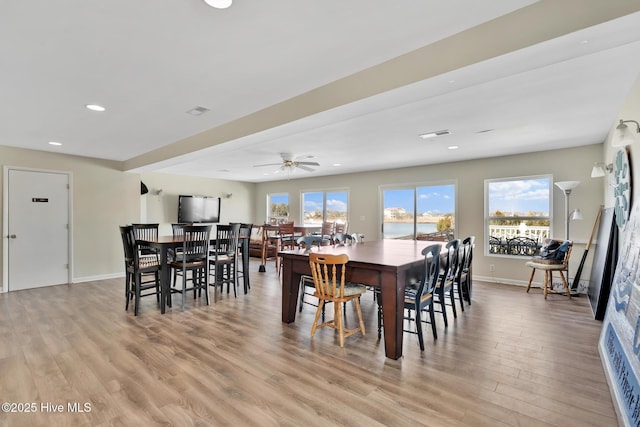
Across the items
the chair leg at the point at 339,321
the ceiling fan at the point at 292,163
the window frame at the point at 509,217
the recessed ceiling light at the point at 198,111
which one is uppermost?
the recessed ceiling light at the point at 198,111

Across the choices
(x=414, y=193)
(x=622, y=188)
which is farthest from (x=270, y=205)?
(x=622, y=188)

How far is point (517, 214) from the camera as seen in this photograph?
592 centimetres

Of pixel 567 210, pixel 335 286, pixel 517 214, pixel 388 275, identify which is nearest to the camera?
pixel 388 275

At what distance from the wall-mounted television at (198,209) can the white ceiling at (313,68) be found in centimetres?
432

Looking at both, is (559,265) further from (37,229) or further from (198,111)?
(37,229)

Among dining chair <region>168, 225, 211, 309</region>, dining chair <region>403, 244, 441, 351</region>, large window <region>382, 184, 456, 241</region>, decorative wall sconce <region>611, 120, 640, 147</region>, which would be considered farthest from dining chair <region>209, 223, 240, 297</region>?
decorative wall sconce <region>611, 120, 640, 147</region>

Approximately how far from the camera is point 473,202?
6.38 m

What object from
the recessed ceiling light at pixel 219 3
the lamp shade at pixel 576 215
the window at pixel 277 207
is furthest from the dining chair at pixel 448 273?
→ the window at pixel 277 207

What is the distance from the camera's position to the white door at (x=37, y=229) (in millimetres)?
5391

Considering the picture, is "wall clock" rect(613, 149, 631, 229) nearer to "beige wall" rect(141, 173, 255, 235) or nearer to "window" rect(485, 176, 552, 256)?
"window" rect(485, 176, 552, 256)

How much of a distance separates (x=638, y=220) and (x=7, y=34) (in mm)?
4745

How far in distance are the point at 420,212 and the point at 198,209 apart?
6079 millimetres

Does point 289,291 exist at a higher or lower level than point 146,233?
lower

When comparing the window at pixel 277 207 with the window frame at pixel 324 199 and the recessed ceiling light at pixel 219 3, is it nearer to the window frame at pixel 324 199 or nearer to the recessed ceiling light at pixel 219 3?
the window frame at pixel 324 199
